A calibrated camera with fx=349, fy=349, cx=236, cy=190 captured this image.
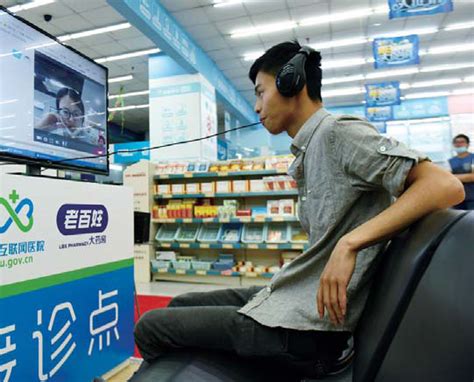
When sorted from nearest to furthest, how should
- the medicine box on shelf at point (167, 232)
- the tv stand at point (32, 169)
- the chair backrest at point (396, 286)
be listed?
1. the chair backrest at point (396, 286)
2. the tv stand at point (32, 169)
3. the medicine box on shelf at point (167, 232)

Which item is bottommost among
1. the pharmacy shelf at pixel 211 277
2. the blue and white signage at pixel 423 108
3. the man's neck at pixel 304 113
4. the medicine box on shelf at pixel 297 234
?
the pharmacy shelf at pixel 211 277

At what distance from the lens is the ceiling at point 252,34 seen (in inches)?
257

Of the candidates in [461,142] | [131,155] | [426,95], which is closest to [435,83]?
[426,95]

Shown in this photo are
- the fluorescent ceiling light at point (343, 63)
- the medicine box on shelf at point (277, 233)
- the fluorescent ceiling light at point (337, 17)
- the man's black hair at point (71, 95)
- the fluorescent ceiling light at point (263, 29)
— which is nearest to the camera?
the man's black hair at point (71, 95)

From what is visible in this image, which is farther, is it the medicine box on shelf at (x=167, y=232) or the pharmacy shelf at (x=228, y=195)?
the medicine box on shelf at (x=167, y=232)

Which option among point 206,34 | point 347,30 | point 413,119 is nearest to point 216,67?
point 206,34

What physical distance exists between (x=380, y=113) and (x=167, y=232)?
7460mm

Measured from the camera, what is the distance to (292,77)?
105 centimetres

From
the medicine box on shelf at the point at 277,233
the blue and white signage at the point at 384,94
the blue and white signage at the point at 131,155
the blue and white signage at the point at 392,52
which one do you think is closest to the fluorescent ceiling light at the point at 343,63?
the blue and white signage at the point at 384,94

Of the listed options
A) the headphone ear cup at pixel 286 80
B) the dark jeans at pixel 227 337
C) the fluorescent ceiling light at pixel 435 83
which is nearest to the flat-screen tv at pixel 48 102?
the dark jeans at pixel 227 337

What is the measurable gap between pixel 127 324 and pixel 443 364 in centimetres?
171

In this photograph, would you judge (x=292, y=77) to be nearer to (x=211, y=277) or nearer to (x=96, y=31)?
(x=211, y=277)

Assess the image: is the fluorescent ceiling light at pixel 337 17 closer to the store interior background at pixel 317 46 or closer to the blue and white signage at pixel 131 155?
the store interior background at pixel 317 46

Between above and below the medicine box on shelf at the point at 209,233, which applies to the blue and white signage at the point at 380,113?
above
